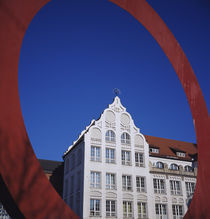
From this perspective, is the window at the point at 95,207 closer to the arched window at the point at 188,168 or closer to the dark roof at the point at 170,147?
the dark roof at the point at 170,147

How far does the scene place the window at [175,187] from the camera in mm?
27183

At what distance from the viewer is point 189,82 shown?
1028 cm

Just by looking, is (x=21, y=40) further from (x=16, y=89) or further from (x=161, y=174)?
(x=161, y=174)

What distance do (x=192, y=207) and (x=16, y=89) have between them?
6796 mm

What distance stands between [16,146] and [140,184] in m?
22.1

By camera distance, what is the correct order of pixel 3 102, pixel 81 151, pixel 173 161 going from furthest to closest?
1. pixel 173 161
2. pixel 81 151
3. pixel 3 102

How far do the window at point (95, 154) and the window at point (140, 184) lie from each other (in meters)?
4.68

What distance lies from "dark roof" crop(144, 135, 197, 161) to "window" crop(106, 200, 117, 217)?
24.5 ft

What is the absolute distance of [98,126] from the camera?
26.0 meters

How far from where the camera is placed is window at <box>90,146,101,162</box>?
80.0 ft

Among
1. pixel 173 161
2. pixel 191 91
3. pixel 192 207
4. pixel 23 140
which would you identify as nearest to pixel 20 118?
pixel 23 140

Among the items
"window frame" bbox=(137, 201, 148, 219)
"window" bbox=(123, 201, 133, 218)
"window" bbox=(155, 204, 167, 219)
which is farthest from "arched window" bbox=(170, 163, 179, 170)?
"window" bbox=(123, 201, 133, 218)

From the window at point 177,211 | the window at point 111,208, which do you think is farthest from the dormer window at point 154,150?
the window at point 111,208

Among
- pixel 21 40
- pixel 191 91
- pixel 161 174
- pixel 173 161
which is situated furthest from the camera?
pixel 173 161
